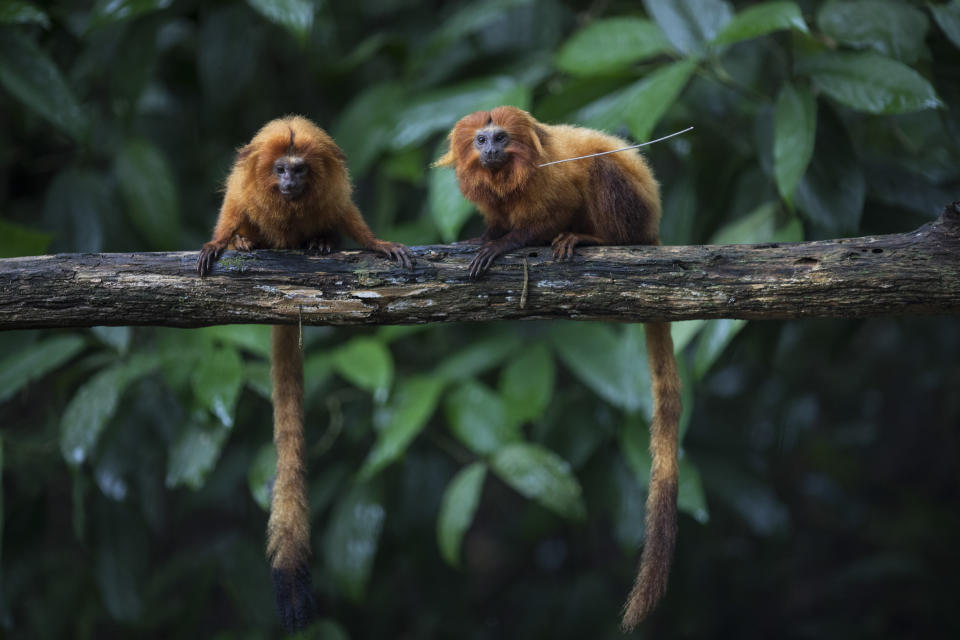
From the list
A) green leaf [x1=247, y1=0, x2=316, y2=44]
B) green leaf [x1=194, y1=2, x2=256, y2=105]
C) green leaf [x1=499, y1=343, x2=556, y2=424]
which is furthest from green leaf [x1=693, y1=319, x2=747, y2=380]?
green leaf [x1=194, y1=2, x2=256, y2=105]

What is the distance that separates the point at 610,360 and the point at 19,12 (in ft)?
9.38

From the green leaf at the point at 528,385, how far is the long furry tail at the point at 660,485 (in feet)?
3.66

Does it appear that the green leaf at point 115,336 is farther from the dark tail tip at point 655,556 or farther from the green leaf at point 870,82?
the green leaf at point 870,82

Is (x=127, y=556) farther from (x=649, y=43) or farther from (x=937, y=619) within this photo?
(x=937, y=619)

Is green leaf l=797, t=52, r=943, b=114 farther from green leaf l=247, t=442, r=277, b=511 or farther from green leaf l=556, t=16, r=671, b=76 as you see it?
green leaf l=247, t=442, r=277, b=511

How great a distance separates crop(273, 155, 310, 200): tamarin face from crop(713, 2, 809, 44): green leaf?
5.44 ft

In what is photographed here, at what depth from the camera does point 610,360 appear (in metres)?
3.80

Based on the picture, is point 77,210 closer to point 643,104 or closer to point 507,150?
point 507,150

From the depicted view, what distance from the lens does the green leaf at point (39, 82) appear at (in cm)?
351

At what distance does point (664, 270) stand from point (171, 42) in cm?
403

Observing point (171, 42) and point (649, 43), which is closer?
point (649, 43)

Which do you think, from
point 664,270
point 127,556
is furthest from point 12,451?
point 664,270

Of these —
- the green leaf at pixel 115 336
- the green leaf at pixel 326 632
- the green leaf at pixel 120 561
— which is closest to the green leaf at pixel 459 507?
the green leaf at pixel 326 632

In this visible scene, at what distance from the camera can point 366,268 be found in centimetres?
244
